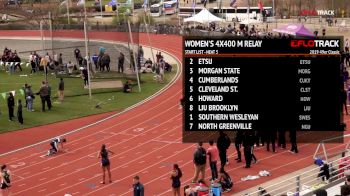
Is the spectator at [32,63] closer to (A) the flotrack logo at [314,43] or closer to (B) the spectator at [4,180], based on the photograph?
(B) the spectator at [4,180]

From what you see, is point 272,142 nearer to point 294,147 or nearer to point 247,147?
point 294,147

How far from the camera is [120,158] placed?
22.6 meters

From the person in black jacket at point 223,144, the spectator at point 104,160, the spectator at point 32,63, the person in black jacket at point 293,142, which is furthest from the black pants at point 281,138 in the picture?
the spectator at point 32,63

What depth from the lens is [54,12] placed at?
87.1m

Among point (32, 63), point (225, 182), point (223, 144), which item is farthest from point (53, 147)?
point (32, 63)

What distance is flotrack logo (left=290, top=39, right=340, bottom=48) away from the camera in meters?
14.4

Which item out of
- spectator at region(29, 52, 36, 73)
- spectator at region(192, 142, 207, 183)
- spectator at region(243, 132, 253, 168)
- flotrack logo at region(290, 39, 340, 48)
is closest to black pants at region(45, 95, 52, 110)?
spectator at region(29, 52, 36, 73)

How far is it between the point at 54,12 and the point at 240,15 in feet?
84.5

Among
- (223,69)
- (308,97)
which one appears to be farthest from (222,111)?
(308,97)

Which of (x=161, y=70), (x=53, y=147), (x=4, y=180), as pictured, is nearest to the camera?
(x=4, y=180)

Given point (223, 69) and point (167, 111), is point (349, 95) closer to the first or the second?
point (167, 111)
